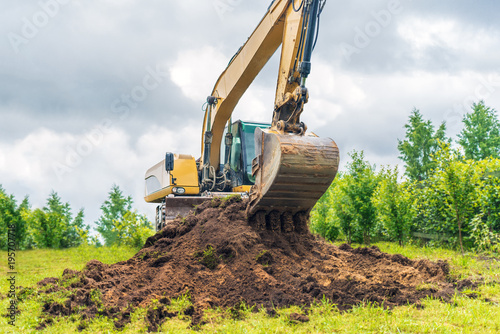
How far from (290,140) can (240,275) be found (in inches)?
73.4

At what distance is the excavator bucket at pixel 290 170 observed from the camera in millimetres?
5711

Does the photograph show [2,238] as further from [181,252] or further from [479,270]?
[479,270]

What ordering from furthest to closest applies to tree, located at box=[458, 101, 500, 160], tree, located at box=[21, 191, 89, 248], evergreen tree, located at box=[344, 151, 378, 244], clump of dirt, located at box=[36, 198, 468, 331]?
tree, located at box=[458, 101, 500, 160]
tree, located at box=[21, 191, 89, 248]
evergreen tree, located at box=[344, 151, 378, 244]
clump of dirt, located at box=[36, 198, 468, 331]

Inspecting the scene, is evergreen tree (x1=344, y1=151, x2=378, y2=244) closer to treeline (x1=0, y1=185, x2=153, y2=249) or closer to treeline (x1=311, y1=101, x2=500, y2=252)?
treeline (x1=311, y1=101, x2=500, y2=252)

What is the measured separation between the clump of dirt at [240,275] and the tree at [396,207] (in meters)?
4.81

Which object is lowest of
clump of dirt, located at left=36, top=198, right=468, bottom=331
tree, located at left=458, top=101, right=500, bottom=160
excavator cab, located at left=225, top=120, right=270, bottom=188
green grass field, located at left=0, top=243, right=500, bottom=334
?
green grass field, located at left=0, top=243, right=500, bottom=334

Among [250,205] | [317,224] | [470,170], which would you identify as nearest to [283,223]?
[250,205]

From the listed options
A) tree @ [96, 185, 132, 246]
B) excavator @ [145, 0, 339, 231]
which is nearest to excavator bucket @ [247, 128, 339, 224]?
excavator @ [145, 0, 339, 231]

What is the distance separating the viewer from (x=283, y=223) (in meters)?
6.50

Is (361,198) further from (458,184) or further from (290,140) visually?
(290,140)

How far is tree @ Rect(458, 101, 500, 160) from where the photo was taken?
2486 cm

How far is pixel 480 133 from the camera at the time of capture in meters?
25.4

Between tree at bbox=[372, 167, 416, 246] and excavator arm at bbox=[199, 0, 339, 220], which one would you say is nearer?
excavator arm at bbox=[199, 0, 339, 220]

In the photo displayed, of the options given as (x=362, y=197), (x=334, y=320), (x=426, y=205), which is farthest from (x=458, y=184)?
(x=334, y=320)
